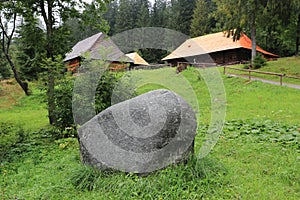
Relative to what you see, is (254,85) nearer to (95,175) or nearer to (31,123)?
(31,123)

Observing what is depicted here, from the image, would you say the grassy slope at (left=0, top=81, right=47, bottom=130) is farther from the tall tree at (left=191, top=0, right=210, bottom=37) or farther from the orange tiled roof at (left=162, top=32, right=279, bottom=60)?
the tall tree at (left=191, top=0, right=210, bottom=37)

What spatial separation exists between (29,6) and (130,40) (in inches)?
166

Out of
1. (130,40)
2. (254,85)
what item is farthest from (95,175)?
(254,85)

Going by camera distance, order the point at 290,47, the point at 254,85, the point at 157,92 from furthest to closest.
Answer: the point at 290,47
the point at 254,85
the point at 157,92

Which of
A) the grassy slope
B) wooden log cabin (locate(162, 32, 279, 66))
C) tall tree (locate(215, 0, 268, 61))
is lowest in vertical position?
the grassy slope

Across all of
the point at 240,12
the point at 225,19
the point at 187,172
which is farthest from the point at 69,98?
the point at 225,19

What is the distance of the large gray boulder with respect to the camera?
4.18 metres

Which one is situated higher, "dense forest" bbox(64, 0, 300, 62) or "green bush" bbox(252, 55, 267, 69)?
"dense forest" bbox(64, 0, 300, 62)

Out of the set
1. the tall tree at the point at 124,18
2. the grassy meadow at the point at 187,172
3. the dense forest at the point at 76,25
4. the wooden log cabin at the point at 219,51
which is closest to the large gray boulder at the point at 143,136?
the grassy meadow at the point at 187,172

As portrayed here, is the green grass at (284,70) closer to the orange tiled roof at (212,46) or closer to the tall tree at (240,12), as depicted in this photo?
the tall tree at (240,12)

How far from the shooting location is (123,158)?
4.23m

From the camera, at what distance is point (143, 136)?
4246mm

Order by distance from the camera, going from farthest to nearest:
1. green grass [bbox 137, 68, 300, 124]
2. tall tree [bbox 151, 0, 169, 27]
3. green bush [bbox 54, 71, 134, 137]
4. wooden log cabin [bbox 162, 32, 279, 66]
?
tall tree [bbox 151, 0, 169, 27] < wooden log cabin [bbox 162, 32, 279, 66] < green grass [bbox 137, 68, 300, 124] < green bush [bbox 54, 71, 134, 137]

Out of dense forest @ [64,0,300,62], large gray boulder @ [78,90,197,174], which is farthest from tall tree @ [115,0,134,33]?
large gray boulder @ [78,90,197,174]
